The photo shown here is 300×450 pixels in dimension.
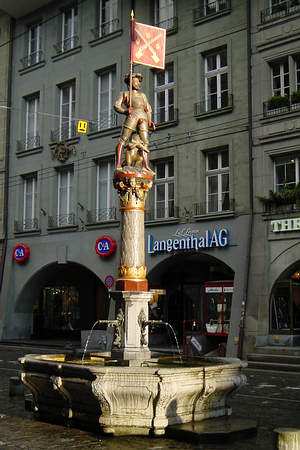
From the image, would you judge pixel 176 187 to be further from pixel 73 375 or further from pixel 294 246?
pixel 73 375

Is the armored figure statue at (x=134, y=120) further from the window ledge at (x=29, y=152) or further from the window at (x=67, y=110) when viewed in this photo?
the window ledge at (x=29, y=152)

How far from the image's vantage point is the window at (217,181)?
83.1 feet

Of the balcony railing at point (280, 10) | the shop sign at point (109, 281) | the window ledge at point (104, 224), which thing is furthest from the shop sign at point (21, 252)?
the balcony railing at point (280, 10)

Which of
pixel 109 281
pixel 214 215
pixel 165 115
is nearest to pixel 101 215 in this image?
pixel 109 281

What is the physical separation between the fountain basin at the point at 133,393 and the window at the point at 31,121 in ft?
79.3

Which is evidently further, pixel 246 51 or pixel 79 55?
pixel 79 55

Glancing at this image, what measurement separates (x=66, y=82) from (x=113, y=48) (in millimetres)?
3568

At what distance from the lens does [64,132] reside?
3200cm

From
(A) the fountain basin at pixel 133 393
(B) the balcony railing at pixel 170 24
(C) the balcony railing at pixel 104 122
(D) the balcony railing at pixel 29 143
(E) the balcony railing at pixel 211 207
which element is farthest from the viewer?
(D) the balcony railing at pixel 29 143

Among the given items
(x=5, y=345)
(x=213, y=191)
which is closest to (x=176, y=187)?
(x=213, y=191)

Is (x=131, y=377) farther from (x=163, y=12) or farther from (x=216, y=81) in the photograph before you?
(x=163, y=12)

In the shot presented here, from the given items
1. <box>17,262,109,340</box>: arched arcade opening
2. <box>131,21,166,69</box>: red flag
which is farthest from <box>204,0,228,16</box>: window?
<box>17,262,109,340</box>: arched arcade opening

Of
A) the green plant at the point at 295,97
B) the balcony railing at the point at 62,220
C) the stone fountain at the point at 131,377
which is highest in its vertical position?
the green plant at the point at 295,97

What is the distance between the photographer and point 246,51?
24938 millimetres
